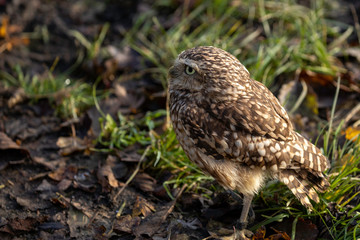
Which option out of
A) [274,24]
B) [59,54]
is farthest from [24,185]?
[274,24]

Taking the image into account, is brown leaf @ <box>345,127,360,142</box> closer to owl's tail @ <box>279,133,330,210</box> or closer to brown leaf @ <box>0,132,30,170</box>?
owl's tail @ <box>279,133,330,210</box>

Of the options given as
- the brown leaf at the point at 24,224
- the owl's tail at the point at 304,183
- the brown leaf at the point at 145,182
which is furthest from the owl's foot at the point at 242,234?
the brown leaf at the point at 24,224

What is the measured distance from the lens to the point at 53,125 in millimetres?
4348

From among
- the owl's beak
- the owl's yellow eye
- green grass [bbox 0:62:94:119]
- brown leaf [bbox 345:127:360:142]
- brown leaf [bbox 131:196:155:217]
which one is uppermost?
the owl's yellow eye

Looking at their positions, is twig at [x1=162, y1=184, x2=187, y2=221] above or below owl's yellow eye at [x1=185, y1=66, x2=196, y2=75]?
below

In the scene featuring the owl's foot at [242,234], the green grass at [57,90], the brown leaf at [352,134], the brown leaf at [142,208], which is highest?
the brown leaf at [352,134]

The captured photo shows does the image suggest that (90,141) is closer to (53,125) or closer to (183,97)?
(53,125)

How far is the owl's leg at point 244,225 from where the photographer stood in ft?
10.3

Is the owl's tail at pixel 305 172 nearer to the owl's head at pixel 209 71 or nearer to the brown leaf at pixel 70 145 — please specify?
the owl's head at pixel 209 71

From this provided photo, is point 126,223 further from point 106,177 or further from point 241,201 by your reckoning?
point 241,201

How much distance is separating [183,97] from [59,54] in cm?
292

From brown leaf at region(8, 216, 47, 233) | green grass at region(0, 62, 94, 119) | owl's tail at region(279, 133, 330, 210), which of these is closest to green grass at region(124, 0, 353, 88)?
green grass at region(0, 62, 94, 119)

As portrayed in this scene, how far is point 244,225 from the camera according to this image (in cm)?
318

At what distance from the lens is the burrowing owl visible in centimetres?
293
